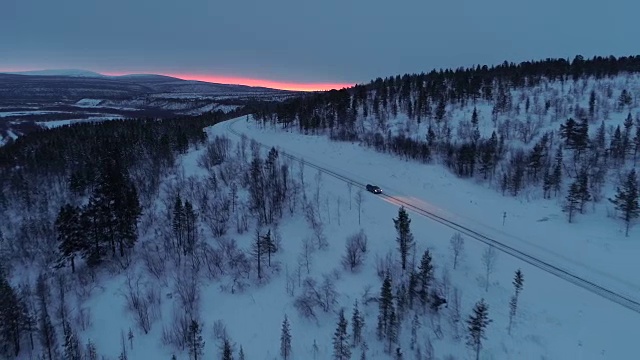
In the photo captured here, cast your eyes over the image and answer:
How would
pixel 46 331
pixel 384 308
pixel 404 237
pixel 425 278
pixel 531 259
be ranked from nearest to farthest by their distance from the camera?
pixel 384 308 < pixel 46 331 < pixel 425 278 < pixel 531 259 < pixel 404 237

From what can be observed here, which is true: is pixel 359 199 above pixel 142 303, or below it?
above

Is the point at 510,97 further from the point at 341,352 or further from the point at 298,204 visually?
the point at 341,352

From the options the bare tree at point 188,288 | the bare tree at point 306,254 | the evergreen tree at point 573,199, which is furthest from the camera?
the evergreen tree at point 573,199

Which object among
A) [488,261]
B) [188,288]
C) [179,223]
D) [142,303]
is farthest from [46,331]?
[488,261]

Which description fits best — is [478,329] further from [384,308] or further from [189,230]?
[189,230]

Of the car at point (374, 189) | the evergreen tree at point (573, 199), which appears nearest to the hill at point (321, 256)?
the evergreen tree at point (573, 199)

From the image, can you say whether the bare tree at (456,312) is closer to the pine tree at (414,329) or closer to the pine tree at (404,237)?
the pine tree at (414,329)

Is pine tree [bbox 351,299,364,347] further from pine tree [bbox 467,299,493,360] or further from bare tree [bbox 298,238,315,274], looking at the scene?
bare tree [bbox 298,238,315,274]
